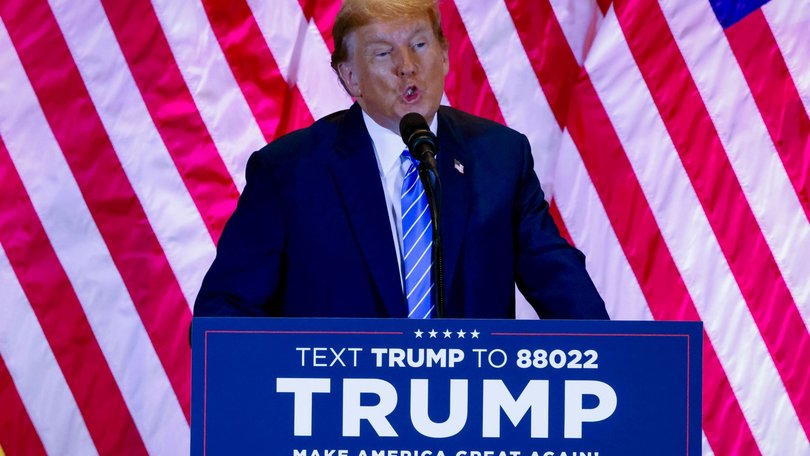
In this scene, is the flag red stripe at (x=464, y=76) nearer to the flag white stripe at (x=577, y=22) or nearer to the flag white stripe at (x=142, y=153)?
the flag white stripe at (x=577, y=22)

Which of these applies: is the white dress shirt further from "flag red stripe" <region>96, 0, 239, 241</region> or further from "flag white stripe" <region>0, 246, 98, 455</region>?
"flag white stripe" <region>0, 246, 98, 455</region>

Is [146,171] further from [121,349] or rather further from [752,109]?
[752,109]

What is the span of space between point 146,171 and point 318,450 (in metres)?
1.90

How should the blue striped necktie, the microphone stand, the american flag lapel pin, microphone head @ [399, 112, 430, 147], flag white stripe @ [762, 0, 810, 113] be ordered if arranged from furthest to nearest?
flag white stripe @ [762, 0, 810, 113], the american flag lapel pin, the blue striped necktie, microphone head @ [399, 112, 430, 147], the microphone stand

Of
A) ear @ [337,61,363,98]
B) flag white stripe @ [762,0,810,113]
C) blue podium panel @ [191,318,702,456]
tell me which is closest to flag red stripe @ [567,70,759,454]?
flag white stripe @ [762,0,810,113]

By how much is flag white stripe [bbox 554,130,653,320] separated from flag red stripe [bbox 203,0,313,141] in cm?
76

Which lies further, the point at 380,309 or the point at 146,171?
the point at 146,171

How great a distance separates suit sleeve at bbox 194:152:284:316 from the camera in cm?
214

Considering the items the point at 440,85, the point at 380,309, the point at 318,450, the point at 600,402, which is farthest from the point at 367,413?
the point at 440,85

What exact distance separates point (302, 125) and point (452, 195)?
1239 mm

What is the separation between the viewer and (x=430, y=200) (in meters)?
1.70

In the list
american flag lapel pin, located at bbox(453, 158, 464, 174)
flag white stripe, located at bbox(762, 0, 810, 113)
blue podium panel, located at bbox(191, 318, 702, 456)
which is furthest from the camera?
flag white stripe, located at bbox(762, 0, 810, 113)

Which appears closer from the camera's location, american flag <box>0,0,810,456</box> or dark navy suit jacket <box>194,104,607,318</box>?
dark navy suit jacket <box>194,104,607,318</box>

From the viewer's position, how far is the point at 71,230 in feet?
10.7
